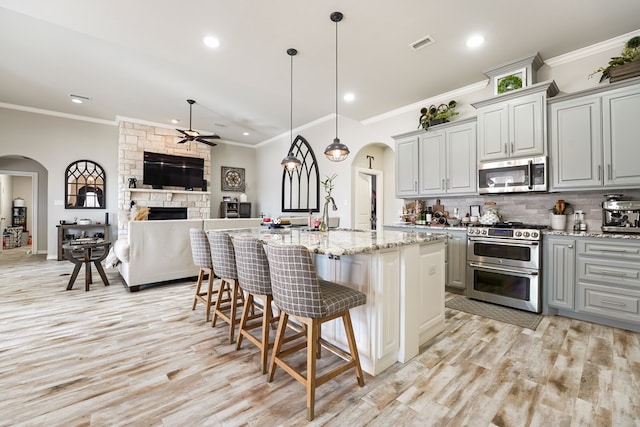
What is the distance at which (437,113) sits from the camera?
4.34 meters

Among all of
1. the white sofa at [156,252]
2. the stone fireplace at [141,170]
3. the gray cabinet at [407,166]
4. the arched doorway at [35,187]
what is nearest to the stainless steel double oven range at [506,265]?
the gray cabinet at [407,166]

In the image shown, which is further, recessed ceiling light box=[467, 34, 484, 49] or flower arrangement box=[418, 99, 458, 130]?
flower arrangement box=[418, 99, 458, 130]

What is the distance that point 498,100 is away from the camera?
Result: 137 inches

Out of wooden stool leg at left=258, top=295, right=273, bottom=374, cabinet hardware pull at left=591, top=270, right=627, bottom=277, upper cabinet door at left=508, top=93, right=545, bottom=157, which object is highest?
upper cabinet door at left=508, top=93, right=545, bottom=157

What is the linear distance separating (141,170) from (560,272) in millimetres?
8108

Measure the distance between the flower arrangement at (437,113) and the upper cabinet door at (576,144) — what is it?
1316 millimetres

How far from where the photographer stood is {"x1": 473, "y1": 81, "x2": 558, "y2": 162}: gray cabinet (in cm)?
318

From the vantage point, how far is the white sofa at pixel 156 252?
12.4 ft

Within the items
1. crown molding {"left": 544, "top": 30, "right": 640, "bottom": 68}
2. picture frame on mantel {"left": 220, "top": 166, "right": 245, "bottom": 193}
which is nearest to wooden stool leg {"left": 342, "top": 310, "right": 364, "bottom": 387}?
crown molding {"left": 544, "top": 30, "right": 640, "bottom": 68}

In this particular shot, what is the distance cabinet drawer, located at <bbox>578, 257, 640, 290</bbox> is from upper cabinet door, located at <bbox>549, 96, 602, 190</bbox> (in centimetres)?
80

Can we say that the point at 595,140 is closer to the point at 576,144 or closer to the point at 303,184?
the point at 576,144

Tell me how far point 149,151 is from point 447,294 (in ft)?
23.7

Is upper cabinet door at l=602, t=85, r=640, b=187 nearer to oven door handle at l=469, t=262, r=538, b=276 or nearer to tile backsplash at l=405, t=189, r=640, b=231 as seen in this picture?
tile backsplash at l=405, t=189, r=640, b=231

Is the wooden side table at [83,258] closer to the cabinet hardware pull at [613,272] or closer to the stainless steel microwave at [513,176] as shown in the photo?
the stainless steel microwave at [513,176]
